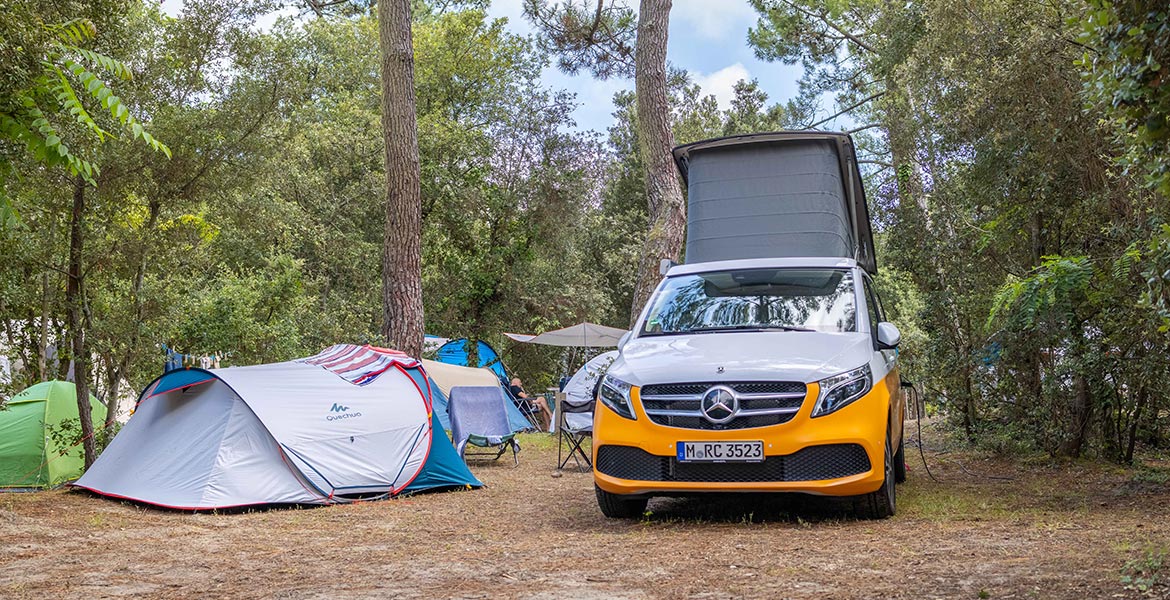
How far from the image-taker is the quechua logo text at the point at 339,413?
8.52 m

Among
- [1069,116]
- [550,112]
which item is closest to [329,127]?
[550,112]

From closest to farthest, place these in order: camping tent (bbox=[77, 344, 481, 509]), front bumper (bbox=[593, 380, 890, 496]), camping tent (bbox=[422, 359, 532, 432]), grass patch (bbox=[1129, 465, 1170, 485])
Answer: front bumper (bbox=[593, 380, 890, 496]) → grass patch (bbox=[1129, 465, 1170, 485]) → camping tent (bbox=[77, 344, 481, 509]) → camping tent (bbox=[422, 359, 532, 432])

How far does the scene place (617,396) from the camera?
20.5 feet

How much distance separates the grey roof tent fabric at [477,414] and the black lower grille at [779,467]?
5.22 m

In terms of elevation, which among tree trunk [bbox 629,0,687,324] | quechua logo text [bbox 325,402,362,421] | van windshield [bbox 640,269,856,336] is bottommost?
quechua logo text [bbox 325,402,362,421]

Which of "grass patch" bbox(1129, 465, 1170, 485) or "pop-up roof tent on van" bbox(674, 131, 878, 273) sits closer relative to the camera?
"grass patch" bbox(1129, 465, 1170, 485)

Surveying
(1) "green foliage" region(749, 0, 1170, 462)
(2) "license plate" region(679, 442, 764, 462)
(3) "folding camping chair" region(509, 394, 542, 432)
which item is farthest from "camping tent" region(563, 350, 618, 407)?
(2) "license plate" region(679, 442, 764, 462)

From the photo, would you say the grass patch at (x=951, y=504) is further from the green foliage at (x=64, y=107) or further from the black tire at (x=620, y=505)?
the green foliage at (x=64, y=107)

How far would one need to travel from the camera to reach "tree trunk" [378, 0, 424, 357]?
12.6 m

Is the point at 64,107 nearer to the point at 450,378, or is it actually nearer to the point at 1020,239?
the point at 1020,239

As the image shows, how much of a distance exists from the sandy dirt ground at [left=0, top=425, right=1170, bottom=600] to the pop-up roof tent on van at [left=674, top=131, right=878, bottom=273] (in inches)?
87.0

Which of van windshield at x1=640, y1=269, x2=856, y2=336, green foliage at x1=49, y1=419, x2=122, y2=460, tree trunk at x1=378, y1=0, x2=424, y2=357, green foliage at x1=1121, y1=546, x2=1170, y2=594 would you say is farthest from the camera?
tree trunk at x1=378, y1=0, x2=424, y2=357

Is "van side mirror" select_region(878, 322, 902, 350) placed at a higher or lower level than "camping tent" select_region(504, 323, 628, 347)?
lower

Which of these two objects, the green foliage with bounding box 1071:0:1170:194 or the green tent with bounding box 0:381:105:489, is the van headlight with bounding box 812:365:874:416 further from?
the green tent with bounding box 0:381:105:489
